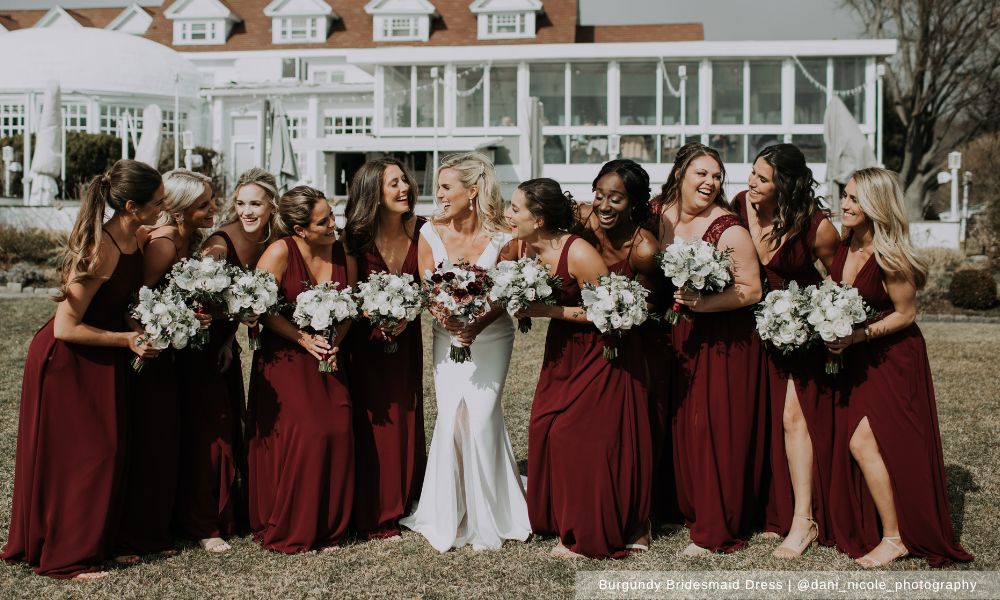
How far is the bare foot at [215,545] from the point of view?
566 cm

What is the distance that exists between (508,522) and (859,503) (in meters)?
2.25

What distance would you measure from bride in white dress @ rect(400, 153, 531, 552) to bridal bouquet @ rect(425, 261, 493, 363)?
279mm

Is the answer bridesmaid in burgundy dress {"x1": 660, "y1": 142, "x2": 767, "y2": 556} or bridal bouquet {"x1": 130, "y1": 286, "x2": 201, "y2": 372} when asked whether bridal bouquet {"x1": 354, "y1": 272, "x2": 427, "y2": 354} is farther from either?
bridesmaid in burgundy dress {"x1": 660, "y1": 142, "x2": 767, "y2": 556}

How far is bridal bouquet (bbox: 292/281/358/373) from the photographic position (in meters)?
5.51

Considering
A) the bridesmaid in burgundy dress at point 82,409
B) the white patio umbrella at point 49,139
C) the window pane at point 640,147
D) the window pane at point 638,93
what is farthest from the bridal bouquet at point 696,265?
the window pane at point 638,93

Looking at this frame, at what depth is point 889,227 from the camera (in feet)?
17.7

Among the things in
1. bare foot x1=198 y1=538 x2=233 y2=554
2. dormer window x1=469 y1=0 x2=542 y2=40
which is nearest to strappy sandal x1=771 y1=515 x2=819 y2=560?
bare foot x1=198 y1=538 x2=233 y2=554

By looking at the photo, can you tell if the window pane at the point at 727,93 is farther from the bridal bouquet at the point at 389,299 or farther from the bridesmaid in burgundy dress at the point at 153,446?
the bridesmaid in burgundy dress at the point at 153,446

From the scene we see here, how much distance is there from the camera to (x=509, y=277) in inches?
213

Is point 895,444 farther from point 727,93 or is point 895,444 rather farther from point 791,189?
point 727,93

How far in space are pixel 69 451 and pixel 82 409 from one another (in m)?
0.25

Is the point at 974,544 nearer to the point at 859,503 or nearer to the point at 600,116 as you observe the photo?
the point at 859,503

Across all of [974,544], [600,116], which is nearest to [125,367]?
[974,544]

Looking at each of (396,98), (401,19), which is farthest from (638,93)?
(401,19)
